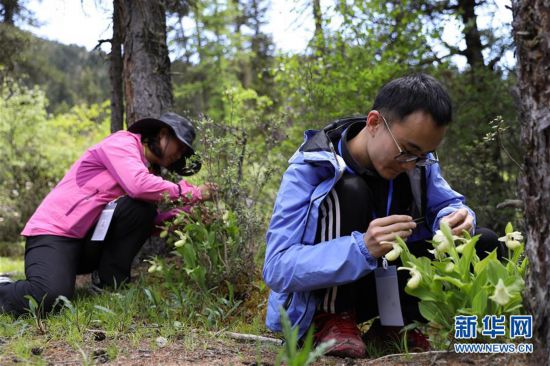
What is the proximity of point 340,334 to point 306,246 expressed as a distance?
0.42 m

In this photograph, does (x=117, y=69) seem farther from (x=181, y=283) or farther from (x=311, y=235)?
(x=311, y=235)

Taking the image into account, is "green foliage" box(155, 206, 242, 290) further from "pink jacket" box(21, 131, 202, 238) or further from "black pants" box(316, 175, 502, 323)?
"black pants" box(316, 175, 502, 323)

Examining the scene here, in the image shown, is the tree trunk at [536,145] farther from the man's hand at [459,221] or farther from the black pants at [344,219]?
the black pants at [344,219]

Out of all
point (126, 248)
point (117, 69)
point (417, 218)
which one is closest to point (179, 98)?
point (117, 69)

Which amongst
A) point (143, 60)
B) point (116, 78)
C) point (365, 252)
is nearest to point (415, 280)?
point (365, 252)

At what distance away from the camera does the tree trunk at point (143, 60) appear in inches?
167

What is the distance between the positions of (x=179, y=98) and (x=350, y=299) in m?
15.7

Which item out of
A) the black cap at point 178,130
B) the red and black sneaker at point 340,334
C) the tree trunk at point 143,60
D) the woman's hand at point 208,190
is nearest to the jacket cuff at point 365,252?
the red and black sneaker at point 340,334

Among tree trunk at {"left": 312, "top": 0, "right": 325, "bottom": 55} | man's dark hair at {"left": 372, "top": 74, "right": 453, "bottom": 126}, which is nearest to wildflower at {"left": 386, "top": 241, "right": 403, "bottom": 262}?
Result: man's dark hair at {"left": 372, "top": 74, "right": 453, "bottom": 126}

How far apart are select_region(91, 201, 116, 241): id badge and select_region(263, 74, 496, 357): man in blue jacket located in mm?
1431

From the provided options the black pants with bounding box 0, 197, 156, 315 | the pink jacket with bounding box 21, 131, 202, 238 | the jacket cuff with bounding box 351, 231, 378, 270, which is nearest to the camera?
the jacket cuff with bounding box 351, 231, 378, 270

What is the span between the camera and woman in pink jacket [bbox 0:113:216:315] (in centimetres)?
319

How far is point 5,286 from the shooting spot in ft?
10.3

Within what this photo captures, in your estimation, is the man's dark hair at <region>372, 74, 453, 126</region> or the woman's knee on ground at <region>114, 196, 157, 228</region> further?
the woman's knee on ground at <region>114, 196, 157, 228</region>
